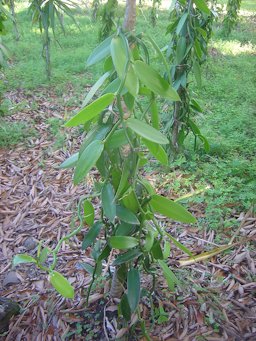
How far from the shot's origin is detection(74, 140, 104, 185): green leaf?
707 millimetres

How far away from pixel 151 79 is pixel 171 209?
0.33 m

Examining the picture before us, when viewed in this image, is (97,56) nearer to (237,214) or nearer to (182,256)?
(182,256)

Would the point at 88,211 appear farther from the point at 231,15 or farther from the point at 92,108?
the point at 231,15

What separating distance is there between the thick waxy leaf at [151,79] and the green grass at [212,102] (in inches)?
7.6

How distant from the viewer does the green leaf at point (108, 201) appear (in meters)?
0.81

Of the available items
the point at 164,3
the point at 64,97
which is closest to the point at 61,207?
the point at 64,97

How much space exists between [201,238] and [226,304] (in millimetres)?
387

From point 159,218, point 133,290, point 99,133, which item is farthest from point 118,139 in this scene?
point 159,218

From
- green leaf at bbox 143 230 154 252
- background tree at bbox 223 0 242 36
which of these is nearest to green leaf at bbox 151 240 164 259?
green leaf at bbox 143 230 154 252

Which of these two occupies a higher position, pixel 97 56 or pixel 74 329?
pixel 97 56

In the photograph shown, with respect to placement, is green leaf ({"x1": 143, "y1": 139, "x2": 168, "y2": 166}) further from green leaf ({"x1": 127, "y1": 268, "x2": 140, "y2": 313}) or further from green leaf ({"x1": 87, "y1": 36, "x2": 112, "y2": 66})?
green leaf ({"x1": 127, "y1": 268, "x2": 140, "y2": 313})

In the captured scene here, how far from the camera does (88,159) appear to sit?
71cm

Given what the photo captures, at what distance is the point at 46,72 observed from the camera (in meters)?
3.70

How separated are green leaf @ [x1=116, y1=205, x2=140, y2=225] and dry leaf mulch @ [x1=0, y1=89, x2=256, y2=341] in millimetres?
171
